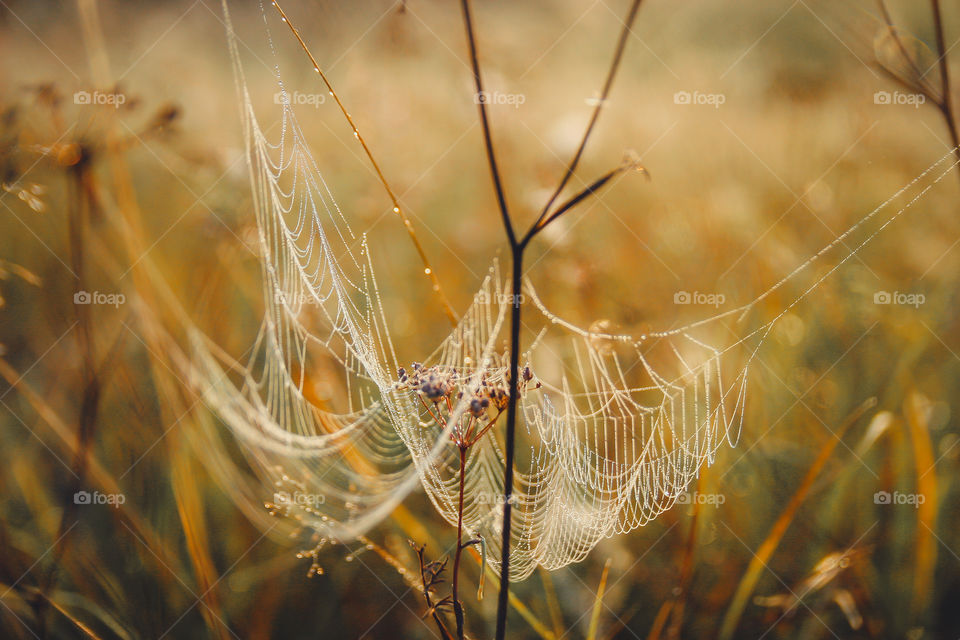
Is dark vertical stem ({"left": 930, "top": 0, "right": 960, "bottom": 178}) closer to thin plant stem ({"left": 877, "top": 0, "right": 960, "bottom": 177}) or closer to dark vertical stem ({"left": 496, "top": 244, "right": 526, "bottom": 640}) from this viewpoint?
thin plant stem ({"left": 877, "top": 0, "right": 960, "bottom": 177})

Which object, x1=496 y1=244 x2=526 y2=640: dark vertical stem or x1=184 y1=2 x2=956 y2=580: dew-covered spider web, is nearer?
x1=496 y1=244 x2=526 y2=640: dark vertical stem

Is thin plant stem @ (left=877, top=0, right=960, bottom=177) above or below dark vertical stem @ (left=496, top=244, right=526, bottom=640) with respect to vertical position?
above

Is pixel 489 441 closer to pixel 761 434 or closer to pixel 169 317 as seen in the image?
pixel 761 434

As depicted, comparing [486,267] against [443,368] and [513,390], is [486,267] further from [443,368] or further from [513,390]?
[513,390]

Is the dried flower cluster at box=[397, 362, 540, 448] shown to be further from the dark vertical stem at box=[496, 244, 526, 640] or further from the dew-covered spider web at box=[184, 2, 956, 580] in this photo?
A: the dew-covered spider web at box=[184, 2, 956, 580]

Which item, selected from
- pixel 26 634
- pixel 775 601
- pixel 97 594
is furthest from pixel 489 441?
pixel 26 634

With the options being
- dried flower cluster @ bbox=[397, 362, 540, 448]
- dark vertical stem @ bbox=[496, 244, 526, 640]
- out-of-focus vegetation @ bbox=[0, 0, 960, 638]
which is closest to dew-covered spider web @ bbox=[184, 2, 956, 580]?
out-of-focus vegetation @ bbox=[0, 0, 960, 638]

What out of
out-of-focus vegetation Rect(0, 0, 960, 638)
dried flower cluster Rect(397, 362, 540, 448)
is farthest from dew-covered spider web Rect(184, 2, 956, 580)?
dried flower cluster Rect(397, 362, 540, 448)
